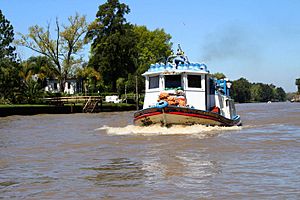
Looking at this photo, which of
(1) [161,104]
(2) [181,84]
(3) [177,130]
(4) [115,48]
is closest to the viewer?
(3) [177,130]

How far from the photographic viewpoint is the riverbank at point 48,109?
44500 mm

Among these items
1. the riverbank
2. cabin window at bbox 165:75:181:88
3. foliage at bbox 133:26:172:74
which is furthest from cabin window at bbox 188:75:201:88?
foliage at bbox 133:26:172:74

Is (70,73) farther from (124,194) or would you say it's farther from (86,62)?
(124,194)

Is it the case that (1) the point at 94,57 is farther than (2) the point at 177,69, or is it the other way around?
(1) the point at 94,57

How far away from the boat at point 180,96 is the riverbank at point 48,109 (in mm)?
23575

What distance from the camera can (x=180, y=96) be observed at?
21922mm

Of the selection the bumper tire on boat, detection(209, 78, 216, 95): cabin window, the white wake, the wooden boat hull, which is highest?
detection(209, 78, 216, 95): cabin window

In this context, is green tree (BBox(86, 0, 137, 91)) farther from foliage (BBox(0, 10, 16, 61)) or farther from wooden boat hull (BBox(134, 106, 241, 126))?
wooden boat hull (BBox(134, 106, 241, 126))

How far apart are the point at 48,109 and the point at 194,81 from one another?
97.6 ft

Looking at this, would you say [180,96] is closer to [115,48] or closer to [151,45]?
[115,48]

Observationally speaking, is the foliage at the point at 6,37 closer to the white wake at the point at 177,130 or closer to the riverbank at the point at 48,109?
the riverbank at the point at 48,109

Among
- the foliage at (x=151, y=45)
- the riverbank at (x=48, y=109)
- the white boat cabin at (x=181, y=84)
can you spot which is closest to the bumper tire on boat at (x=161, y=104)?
the white boat cabin at (x=181, y=84)

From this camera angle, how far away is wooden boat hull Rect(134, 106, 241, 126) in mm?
21000

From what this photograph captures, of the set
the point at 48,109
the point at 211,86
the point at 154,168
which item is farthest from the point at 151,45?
the point at 154,168
